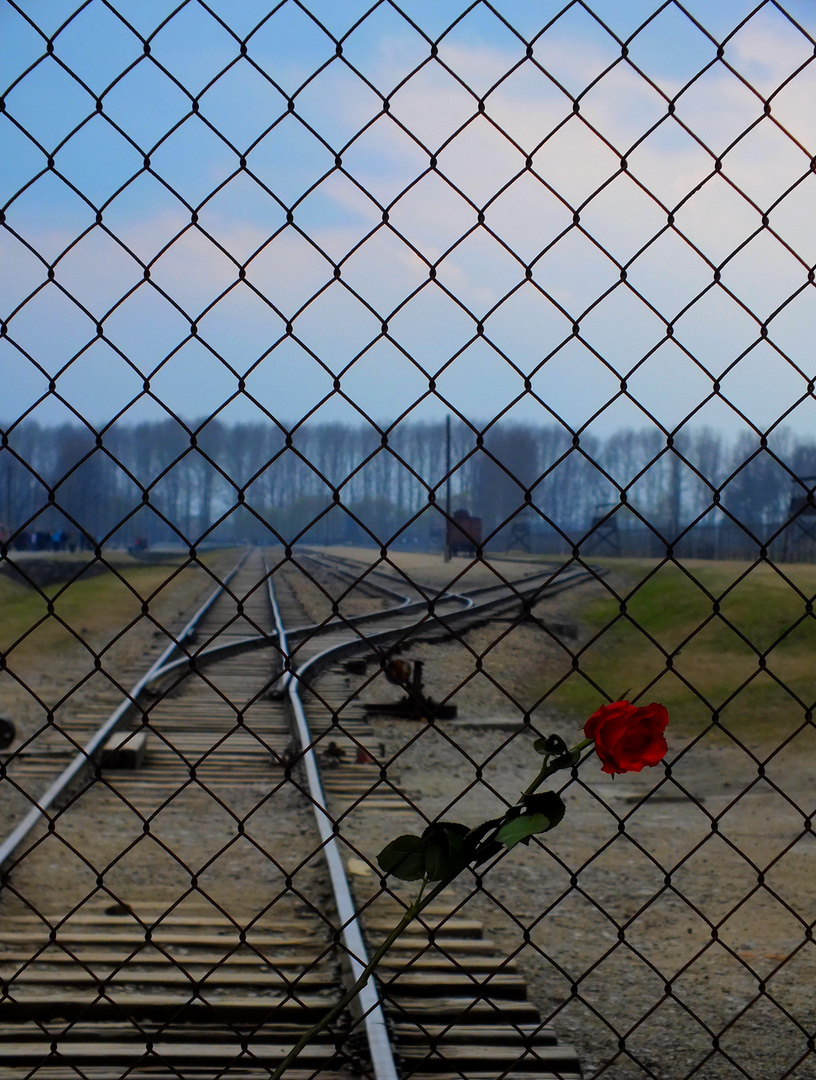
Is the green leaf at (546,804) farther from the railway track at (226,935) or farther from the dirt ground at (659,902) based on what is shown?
the railway track at (226,935)

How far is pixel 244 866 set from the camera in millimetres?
5285

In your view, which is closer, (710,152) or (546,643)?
(710,152)

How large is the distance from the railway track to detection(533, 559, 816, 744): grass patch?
3.03m

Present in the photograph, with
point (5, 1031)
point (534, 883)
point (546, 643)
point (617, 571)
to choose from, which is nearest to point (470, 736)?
point (534, 883)

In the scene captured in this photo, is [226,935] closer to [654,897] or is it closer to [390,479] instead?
[654,897]

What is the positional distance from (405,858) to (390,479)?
1743cm

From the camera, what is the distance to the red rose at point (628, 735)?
163 cm

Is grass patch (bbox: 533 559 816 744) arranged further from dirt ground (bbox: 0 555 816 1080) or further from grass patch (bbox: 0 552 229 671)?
grass patch (bbox: 0 552 229 671)

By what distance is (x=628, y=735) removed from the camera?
1641mm

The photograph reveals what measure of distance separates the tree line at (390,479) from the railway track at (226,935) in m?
0.28

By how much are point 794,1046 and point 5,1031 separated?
2399mm

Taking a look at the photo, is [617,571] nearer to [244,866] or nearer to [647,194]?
[244,866]

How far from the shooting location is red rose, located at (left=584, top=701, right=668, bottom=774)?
5.35ft

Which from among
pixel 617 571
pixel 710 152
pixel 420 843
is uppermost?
pixel 710 152
